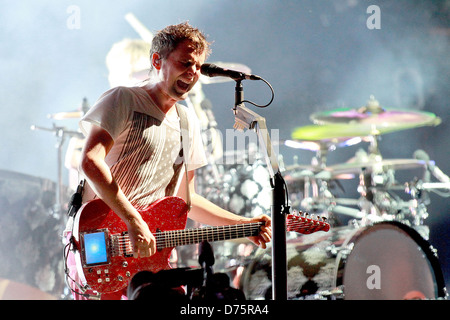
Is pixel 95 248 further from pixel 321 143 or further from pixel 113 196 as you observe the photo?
pixel 321 143

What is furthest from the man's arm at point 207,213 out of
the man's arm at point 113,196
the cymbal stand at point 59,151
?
the cymbal stand at point 59,151

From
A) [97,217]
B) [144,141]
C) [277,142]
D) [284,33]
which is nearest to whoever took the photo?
[97,217]

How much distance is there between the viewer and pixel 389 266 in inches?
137

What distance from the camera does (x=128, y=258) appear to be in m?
2.26

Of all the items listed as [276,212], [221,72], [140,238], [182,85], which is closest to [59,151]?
[182,85]

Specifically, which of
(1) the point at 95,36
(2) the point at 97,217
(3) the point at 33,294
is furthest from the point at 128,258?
(1) the point at 95,36

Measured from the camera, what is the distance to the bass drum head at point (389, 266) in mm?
3328

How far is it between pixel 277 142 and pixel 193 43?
3755mm

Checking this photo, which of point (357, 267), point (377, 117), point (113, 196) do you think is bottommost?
point (357, 267)

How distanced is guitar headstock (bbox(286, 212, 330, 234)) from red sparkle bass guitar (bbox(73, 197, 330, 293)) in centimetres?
49

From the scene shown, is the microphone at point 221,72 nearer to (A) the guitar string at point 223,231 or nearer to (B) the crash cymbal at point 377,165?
(A) the guitar string at point 223,231

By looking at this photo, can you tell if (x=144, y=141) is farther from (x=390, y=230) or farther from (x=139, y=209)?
(x=390, y=230)

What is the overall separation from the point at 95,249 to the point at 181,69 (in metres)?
0.95

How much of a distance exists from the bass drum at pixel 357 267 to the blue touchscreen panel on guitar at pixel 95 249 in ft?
5.16
